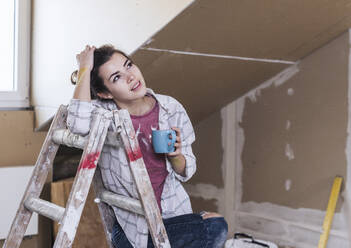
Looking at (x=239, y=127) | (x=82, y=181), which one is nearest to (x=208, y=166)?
(x=239, y=127)

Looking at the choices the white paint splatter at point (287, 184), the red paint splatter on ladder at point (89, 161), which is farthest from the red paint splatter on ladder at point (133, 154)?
the white paint splatter at point (287, 184)

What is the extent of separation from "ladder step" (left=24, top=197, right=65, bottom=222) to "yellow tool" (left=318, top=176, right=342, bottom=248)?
1.73m

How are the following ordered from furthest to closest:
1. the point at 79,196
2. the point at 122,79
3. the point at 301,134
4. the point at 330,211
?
1. the point at 301,134
2. the point at 330,211
3. the point at 122,79
4. the point at 79,196

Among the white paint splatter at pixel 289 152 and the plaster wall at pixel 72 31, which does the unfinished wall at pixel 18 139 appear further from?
the white paint splatter at pixel 289 152

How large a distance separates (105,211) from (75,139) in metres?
0.34

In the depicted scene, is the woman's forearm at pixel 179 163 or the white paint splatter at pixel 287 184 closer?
the woman's forearm at pixel 179 163

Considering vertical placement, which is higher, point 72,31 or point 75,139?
point 72,31

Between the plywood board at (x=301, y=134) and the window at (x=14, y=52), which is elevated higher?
the window at (x=14, y=52)

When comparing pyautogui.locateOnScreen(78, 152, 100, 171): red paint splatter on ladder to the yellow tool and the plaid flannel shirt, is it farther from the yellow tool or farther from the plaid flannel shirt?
the yellow tool

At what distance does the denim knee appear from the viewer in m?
1.92

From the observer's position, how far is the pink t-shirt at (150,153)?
1949 millimetres

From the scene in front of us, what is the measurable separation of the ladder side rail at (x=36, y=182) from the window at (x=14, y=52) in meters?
1.00

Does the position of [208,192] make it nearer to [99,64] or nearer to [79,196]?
[99,64]

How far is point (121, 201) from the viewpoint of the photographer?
1858mm
